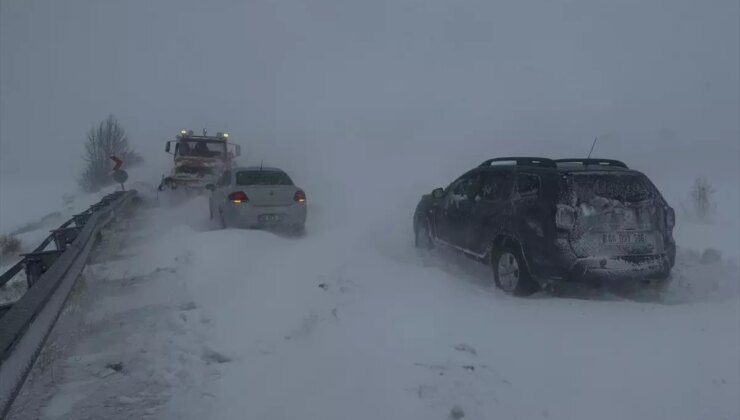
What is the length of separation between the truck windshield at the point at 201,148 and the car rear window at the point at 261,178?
7628 mm

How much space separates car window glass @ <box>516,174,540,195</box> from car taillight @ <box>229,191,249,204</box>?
5732mm

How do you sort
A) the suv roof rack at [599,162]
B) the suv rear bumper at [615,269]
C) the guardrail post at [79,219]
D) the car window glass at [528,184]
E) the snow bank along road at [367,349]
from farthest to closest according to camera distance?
1. the guardrail post at [79,219]
2. the suv roof rack at [599,162]
3. the car window glass at [528,184]
4. the suv rear bumper at [615,269]
5. the snow bank along road at [367,349]

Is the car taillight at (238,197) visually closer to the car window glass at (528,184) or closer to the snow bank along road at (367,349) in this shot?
the snow bank along road at (367,349)

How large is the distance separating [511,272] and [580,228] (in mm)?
1046

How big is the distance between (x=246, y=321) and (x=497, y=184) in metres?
3.84

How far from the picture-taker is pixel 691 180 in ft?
71.5

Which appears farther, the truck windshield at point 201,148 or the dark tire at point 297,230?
the truck windshield at point 201,148

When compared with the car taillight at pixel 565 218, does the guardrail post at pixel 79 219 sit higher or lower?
lower

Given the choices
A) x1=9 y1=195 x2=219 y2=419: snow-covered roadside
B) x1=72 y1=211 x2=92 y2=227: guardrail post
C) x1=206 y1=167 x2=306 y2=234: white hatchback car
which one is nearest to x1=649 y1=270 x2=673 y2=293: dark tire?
x1=9 y1=195 x2=219 y2=419: snow-covered roadside

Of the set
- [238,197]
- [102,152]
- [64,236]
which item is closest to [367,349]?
[64,236]

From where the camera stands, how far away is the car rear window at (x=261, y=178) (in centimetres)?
1125

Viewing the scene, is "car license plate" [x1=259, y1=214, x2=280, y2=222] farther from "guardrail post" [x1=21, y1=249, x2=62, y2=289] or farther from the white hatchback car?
"guardrail post" [x1=21, y1=249, x2=62, y2=289]

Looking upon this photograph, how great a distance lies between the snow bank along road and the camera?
11.9 feet

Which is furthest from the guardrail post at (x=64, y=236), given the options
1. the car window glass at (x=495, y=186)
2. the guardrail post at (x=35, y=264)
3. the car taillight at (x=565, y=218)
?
the car taillight at (x=565, y=218)
